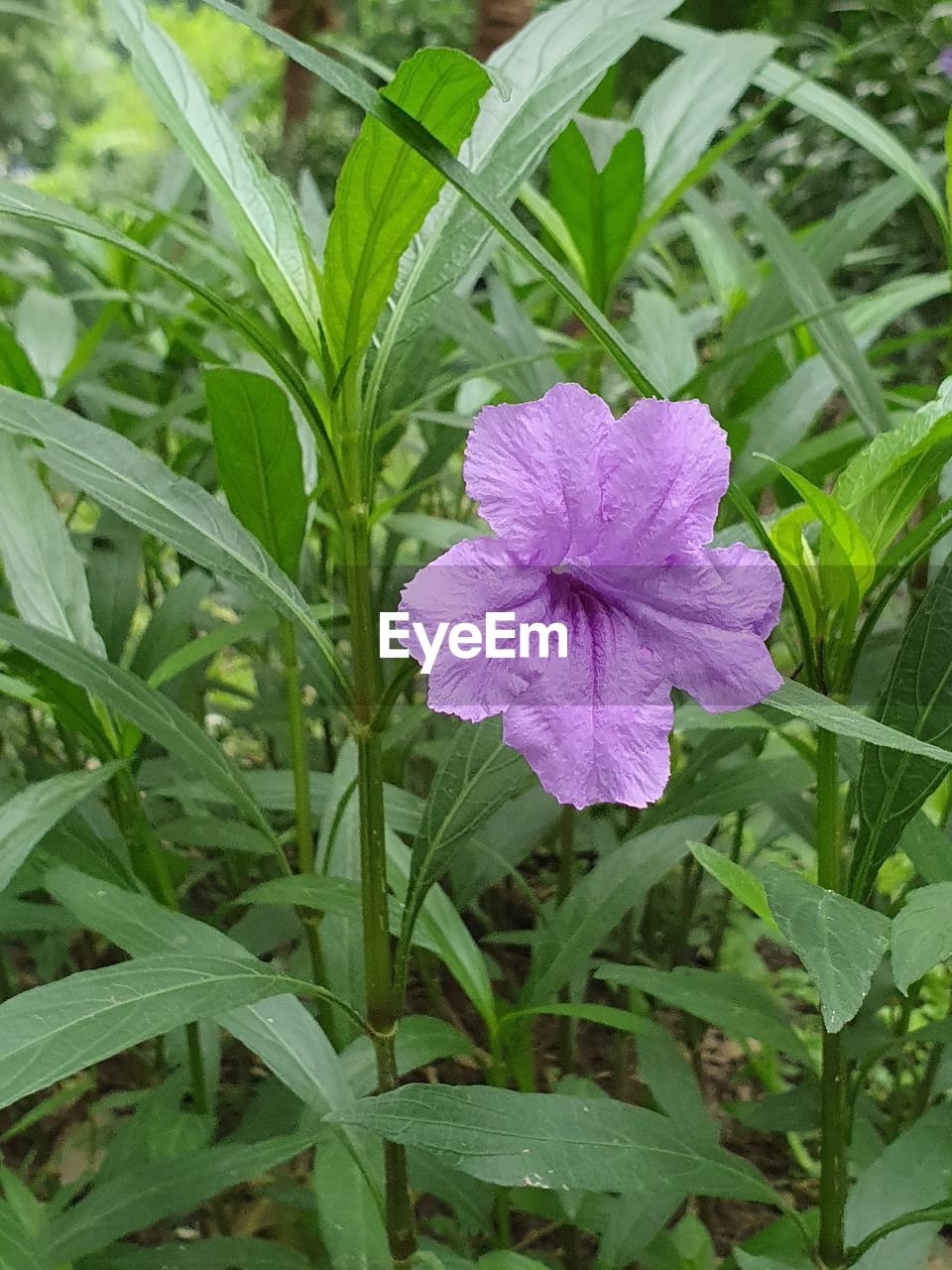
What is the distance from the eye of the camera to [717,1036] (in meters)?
1.46

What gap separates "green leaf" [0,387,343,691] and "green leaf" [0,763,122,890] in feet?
0.62

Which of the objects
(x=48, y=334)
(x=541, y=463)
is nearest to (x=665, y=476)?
(x=541, y=463)

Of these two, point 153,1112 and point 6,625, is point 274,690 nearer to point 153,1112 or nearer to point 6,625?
point 153,1112

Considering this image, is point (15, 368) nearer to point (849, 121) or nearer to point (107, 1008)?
point (107, 1008)

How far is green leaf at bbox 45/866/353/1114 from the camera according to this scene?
Result: 2.00 feet

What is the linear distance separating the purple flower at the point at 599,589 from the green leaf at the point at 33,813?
306 millimetres

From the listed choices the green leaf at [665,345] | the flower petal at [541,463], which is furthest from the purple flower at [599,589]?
the green leaf at [665,345]

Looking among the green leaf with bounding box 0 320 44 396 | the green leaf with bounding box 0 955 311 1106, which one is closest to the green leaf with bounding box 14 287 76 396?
the green leaf with bounding box 0 320 44 396

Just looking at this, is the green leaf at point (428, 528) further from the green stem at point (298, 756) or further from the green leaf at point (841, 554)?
the green leaf at point (841, 554)

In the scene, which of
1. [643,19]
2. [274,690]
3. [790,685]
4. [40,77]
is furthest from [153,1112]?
→ [40,77]

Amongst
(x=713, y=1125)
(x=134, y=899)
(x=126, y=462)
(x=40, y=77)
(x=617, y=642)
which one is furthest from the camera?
(x=40, y=77)

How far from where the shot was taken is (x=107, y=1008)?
453 millimetres

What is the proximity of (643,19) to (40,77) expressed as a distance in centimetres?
1199

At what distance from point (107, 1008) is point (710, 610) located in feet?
0.99
